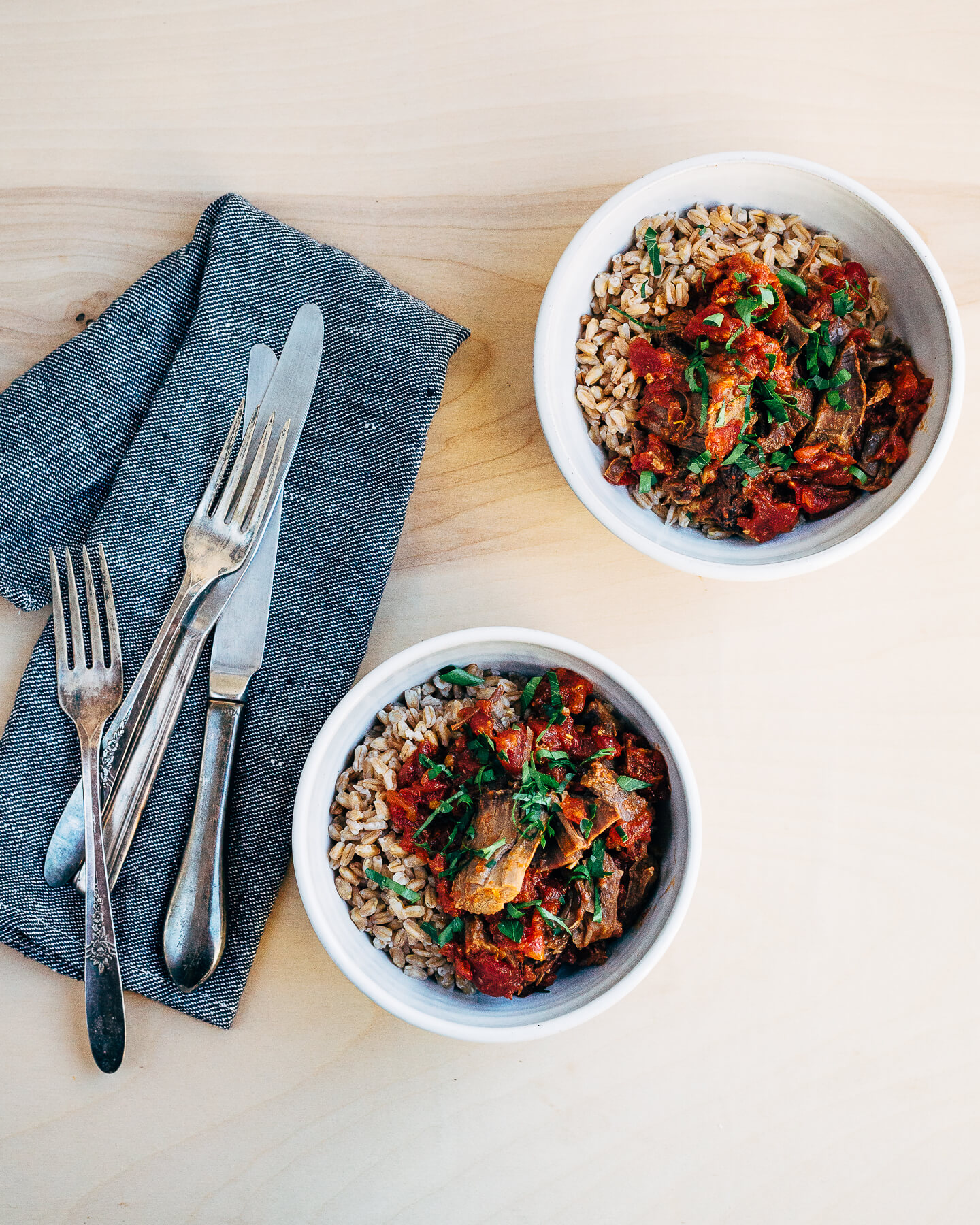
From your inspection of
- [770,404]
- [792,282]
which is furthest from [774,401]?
[792,282]

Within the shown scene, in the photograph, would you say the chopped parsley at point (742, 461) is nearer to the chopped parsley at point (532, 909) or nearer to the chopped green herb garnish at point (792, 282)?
the chopped green herb garnish at point (792, 282)

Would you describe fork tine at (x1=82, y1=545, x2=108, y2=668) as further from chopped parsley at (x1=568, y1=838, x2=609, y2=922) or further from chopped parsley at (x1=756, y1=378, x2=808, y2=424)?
chopped parsley at (x1=756, y1=378, x2=808, y2=424)

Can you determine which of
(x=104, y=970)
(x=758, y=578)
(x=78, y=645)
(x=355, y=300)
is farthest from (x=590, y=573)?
(x=104, y=970)

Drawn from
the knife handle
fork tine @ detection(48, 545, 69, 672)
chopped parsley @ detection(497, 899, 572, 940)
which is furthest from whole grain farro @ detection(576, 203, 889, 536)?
fork tine @ detection(48, 545, 69, 672)

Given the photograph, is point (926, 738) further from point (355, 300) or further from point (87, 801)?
point (87, 801)

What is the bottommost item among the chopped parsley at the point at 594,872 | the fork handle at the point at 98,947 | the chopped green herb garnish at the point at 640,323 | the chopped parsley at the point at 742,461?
the fork handle at the point at 98,947

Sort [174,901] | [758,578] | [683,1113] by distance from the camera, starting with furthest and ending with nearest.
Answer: [683,1113]
[174,901]
[758,578]

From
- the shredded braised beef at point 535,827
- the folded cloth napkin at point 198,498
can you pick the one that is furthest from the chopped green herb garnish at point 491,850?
the folded cloth napkin at point 198,498

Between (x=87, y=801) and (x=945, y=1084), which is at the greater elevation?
(x=87, y=801)
